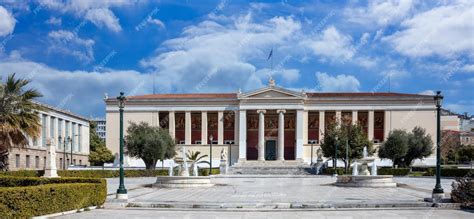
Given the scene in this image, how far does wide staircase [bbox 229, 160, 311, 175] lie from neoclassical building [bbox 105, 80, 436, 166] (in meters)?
2.48

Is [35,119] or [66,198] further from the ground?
[35,119]

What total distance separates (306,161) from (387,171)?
21.9 meters

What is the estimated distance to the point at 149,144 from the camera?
49312 mm

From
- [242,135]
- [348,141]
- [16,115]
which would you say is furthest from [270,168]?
[16,115]

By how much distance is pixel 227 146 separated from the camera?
225 ft

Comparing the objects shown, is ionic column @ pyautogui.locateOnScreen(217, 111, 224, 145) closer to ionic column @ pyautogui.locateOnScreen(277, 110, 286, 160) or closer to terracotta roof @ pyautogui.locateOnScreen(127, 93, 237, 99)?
terracotta roof @ pyautogui.locateOnScreen(127, 93, 237, 99)

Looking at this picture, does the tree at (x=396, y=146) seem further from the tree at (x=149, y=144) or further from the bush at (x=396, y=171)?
the tree at (x=149, y=144)

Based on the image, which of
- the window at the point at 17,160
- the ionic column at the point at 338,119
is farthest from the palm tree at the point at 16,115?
the ionic column at the point at 338,119

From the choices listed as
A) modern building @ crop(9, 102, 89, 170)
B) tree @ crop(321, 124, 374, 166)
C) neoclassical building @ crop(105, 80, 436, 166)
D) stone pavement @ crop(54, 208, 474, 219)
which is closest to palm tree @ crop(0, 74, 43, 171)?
stone pavement @ crop(54, 208, 474, 219)

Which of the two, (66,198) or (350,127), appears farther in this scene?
(350,127)

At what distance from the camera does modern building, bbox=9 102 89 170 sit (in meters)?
52.4

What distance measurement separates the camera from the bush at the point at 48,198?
481 inches

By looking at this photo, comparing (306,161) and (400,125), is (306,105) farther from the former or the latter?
(400,125)

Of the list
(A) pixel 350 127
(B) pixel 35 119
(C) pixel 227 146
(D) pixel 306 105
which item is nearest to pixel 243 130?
(C) pixel 227 146
